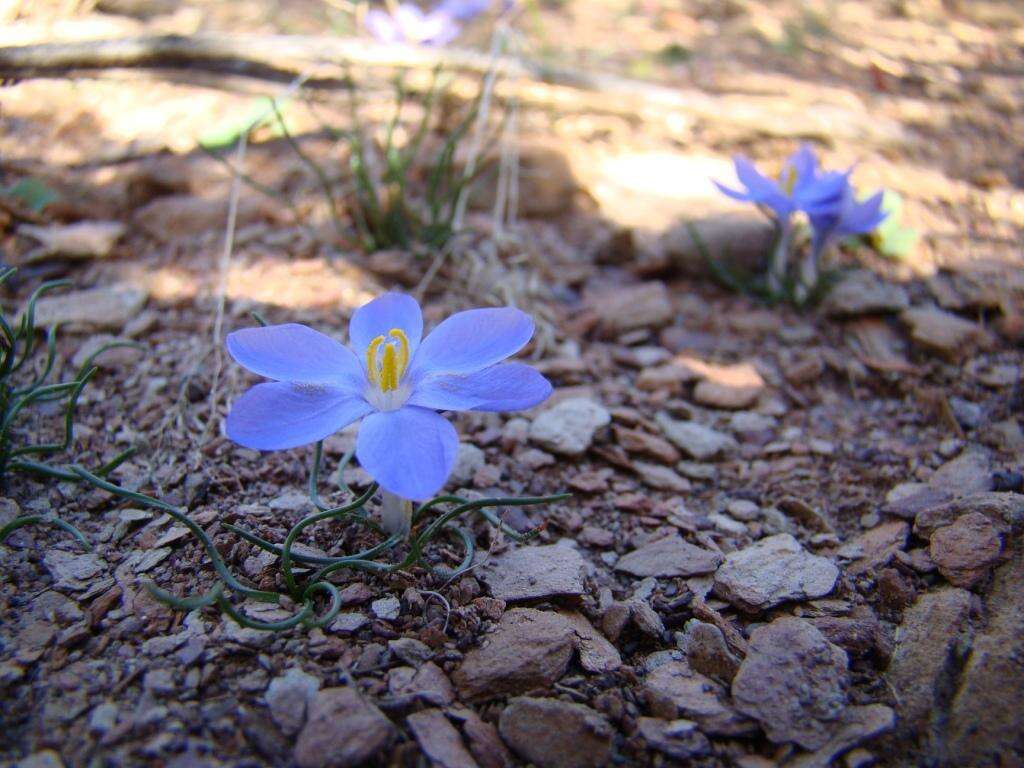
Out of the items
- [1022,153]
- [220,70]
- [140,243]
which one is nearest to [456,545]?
[140,243]

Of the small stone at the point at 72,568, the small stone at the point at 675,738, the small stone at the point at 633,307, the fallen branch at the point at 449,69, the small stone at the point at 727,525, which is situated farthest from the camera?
the fallen branch at the point at 449,69

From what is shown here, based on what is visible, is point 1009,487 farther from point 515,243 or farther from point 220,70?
point 220,70

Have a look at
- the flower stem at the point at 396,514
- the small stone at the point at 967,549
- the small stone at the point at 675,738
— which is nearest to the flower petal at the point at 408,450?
the flower stem at the point at 396,514

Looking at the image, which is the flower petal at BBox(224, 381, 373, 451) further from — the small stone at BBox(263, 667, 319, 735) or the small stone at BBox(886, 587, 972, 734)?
the small stone at BBox(886, 587, 972, 734)

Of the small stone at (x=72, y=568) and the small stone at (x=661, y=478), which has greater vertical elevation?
the small stone at (x=72, y=568)

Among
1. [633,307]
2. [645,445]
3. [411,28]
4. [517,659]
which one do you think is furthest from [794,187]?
[411,28]

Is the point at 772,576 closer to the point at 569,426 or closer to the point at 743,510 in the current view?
the point at 743,510

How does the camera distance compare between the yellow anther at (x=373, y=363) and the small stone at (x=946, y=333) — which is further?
the small stone at (x=946, y=333)

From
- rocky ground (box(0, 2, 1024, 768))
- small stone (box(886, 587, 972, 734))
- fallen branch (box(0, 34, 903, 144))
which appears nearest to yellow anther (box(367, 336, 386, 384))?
rocky ground (box(0, 2, 1024, 768))

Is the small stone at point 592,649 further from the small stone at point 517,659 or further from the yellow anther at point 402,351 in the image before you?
the yellow anther at point 402,351
